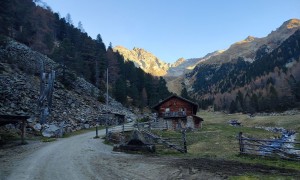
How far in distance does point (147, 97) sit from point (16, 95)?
73.3 m

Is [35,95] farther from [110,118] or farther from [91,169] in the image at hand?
[91,169]

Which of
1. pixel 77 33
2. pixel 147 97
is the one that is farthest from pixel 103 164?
pixel 77 33

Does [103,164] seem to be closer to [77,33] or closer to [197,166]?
[197,166]

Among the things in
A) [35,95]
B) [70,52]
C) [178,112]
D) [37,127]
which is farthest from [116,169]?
[70,52]

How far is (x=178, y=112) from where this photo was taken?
216 ft

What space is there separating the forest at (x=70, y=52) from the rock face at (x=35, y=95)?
4.09m

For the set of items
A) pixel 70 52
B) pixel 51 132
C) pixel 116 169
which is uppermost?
pixel 70 52

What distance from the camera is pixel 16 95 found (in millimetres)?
49000

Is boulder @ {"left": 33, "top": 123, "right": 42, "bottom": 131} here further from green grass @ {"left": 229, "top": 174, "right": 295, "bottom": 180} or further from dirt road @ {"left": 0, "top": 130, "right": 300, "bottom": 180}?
green grass @ {"left": 229, "top": 174, "right": 295, "bottom": 180}

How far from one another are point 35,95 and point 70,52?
33856 mm

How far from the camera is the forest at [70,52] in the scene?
266 feet

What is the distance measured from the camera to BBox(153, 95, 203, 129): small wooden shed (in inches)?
2552

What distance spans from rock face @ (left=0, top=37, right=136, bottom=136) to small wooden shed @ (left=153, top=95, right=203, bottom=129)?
15.0 metres

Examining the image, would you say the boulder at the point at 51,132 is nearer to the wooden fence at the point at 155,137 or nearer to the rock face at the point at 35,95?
the rock face at the point at 35,95
